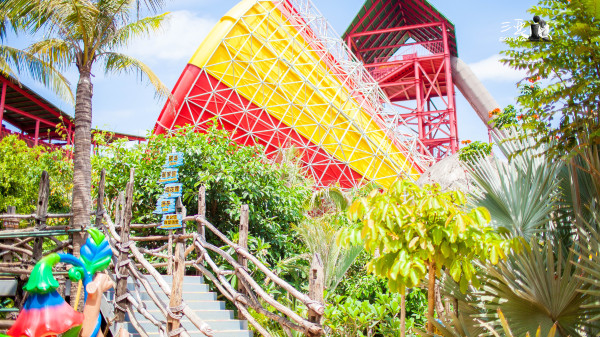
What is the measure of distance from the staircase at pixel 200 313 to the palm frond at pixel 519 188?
12.7 feet

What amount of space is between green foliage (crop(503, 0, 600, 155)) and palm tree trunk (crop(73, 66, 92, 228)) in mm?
6307

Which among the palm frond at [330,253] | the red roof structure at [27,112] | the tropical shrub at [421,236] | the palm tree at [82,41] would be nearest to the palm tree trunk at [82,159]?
the palm tree at [82,41]

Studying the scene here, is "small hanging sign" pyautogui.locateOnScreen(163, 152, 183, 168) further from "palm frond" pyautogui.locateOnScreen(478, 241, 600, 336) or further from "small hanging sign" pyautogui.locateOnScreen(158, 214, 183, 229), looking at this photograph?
"palm frond" pyautogui.locateOnScreen(478, 241, 600, 336)

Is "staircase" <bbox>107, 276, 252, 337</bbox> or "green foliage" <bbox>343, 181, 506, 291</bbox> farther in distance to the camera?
"staircase" <bbox>107, 276, 252, 337</bbox>

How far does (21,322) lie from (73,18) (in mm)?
5603

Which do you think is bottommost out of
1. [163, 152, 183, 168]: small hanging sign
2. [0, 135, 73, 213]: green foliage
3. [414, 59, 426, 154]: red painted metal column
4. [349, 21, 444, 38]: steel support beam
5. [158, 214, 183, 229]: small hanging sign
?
[158, 214, 183, 229]: small hanging sign

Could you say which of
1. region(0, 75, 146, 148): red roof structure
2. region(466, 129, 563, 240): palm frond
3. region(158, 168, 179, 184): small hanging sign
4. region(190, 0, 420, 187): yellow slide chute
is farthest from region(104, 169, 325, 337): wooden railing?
region(0, 75, 146, 148): red roof structure

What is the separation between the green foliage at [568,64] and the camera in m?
4.48

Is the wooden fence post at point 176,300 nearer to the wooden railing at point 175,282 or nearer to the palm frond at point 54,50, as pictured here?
the wooden railing at point 175,282

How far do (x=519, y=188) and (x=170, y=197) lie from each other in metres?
6.11

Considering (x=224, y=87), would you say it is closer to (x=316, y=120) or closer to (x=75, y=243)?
(x=316, y=120)

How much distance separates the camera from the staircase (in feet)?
22.5

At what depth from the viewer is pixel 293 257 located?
10.1m

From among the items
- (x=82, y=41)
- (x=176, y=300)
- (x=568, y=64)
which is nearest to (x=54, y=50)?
(x=82, y=41)
